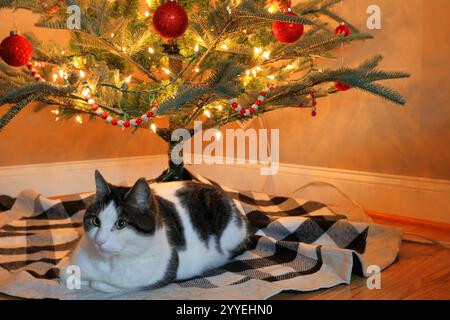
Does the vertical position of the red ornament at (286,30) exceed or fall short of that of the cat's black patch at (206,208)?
it exceeds it

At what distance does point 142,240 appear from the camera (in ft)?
4.09

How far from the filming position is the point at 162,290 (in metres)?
1.31

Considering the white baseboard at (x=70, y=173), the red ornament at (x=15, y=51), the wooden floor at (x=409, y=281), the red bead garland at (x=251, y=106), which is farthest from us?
the white baseboard at (x=70, y=173)

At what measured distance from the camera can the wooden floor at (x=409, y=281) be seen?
4.37 ft

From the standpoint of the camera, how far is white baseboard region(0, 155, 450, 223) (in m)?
2.19

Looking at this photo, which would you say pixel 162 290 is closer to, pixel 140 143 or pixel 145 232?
pixel 145 232

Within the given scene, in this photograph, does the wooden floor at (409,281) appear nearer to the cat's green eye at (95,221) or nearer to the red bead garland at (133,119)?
the cat's green eye at (95,221)

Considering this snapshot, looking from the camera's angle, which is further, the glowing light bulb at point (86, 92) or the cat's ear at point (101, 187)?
the glowing light bulb at point (86, 92)

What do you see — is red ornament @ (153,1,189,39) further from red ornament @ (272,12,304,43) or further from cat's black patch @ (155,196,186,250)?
cat's black patch @ (155,196,186,250)

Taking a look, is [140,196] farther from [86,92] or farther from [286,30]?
[286,30]

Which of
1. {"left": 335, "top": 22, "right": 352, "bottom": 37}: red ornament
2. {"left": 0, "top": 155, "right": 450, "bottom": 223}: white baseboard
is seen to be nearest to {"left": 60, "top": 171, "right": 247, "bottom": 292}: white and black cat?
{"left": 335, "top": 22, "right": 352, "bottom": 37}: red ornament

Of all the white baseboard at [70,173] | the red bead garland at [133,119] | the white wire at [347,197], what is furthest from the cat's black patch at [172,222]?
the white baseboard at [70,173]

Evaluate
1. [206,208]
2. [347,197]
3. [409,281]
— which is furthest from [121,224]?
[347,197]

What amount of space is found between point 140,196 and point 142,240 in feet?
0.34
